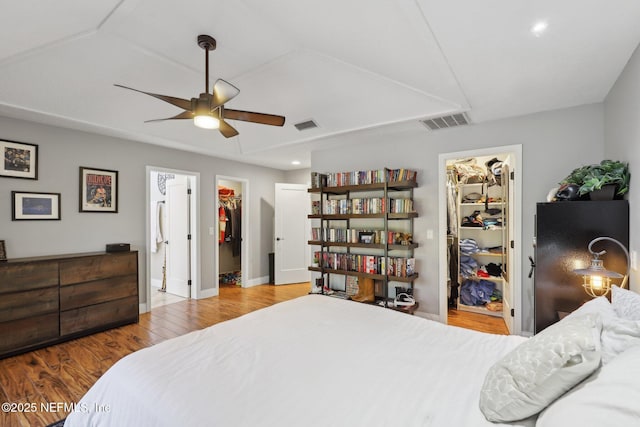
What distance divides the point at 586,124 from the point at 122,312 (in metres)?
5.39

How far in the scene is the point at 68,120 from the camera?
10.6 feet

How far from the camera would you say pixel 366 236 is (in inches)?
156

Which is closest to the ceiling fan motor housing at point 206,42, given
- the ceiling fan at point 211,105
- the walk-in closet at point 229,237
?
the ceiling fan at point 211,105

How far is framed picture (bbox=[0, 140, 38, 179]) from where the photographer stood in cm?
315

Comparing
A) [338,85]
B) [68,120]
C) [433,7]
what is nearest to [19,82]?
[68,120]

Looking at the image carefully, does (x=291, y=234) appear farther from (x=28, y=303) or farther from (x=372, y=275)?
(x=28, y=303)

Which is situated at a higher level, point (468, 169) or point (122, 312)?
point (468, 169)

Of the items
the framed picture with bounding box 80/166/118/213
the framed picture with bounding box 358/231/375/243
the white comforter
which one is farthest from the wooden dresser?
the framed picture with bounding box 358/231/375/243

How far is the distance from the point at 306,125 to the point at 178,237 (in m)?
3.04

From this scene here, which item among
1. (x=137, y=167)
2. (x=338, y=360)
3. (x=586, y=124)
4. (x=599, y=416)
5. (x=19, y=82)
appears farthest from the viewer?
(x=137, y=167)

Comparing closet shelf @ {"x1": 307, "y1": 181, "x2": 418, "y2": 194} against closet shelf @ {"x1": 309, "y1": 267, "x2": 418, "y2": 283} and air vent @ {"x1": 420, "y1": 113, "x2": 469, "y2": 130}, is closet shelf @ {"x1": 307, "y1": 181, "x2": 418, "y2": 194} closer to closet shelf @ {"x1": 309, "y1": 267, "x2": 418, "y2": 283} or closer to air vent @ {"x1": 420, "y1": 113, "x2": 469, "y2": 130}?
air vent @ {"x1": 420, "y1": 113, "x2": 469, "y2": 130}

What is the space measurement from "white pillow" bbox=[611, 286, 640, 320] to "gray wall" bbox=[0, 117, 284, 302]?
472 cm

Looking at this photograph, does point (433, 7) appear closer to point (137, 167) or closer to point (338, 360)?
point (338, 360)

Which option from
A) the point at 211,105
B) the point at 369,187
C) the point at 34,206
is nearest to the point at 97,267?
the point at 34,206
